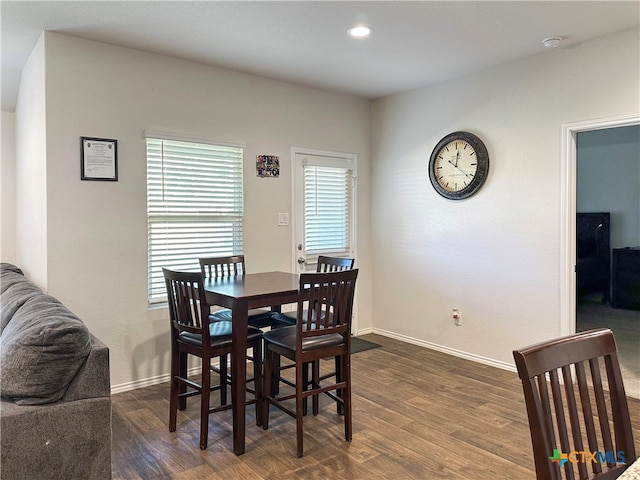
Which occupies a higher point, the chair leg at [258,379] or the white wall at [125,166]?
the white wall at [125,166]

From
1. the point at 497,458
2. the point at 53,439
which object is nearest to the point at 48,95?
the point at 53,439

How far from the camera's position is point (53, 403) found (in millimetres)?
1808

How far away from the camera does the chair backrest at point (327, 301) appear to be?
8.24ft

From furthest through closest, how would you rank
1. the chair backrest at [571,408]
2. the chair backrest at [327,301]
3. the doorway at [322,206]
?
the doorway at [322,206], the chair backrest at [327,301], the chair backrest at [571,408]

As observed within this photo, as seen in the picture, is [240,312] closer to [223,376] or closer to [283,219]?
[223,376]

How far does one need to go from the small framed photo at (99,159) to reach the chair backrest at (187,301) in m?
1.26

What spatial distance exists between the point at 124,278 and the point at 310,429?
6.00 feet

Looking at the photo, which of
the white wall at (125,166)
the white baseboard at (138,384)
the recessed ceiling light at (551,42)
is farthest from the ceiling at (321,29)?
the white baseboard at (138,384)

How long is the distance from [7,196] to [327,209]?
3.49 meters

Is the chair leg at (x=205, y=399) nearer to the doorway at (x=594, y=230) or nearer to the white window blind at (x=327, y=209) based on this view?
the white window blind at (x=327, y=209)

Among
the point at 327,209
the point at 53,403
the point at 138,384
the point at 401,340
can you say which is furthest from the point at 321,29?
the point at 401,340

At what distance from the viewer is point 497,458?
2.49m

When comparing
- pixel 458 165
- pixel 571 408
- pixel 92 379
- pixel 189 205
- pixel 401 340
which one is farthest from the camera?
pixel 401 340

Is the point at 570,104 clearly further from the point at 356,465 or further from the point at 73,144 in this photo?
the point at 73,144
